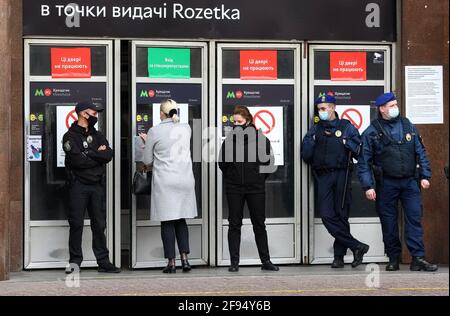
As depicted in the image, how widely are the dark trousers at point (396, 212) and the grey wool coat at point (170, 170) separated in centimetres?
208

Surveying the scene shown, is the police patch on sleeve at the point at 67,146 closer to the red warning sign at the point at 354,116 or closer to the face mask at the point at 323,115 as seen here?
the face mask at the point at 323,115

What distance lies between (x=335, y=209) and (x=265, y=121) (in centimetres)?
132

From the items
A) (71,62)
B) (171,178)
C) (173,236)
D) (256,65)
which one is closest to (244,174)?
(171,178)

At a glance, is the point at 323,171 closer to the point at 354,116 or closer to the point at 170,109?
the point at 354,116

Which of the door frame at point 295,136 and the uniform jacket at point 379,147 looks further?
the door frame at point 295,136

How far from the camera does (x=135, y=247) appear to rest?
1127cm

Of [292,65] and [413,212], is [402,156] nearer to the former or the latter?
[413,212]

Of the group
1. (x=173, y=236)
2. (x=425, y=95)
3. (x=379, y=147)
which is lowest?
(x=173, y=236)

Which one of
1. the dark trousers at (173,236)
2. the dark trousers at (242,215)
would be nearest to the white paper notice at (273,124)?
the dark trousers at (242,215)

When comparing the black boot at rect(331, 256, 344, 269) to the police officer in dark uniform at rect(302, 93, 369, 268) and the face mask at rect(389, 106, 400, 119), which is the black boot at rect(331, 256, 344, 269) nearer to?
the police officer in dark uniform at rect(302, 93, 369, 268)

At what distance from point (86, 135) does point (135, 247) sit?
1.46m

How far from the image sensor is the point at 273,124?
11609 mm

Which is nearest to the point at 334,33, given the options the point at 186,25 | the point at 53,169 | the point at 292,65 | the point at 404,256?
the point at 292,65

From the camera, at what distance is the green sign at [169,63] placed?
11320 millimetres
